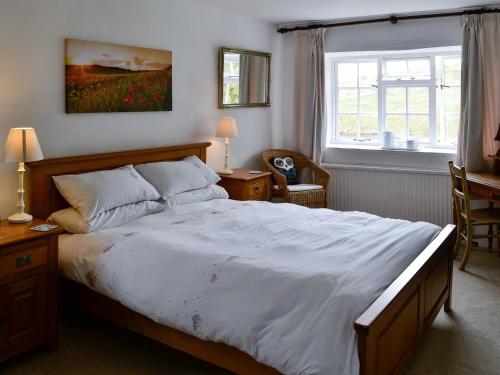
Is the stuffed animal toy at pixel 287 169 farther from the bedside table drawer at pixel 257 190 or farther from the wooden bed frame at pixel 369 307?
the wooden bed frame at pixel 369 307

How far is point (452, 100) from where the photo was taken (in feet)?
17.6

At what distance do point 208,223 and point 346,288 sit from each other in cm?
133

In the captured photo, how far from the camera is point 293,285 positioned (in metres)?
2.34

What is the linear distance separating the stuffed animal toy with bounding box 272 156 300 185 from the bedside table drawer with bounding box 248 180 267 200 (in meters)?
0.59

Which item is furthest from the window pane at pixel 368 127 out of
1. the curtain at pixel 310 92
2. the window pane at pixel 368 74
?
the curtain at pixel 310 92

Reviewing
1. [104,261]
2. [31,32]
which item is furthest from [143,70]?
[104,261]

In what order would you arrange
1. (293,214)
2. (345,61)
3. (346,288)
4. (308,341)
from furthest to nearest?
(345,61), (293,214), (346,288), (308,341)

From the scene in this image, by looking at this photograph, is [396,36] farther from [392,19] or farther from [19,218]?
[19,218]

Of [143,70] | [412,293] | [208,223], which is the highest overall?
[143,70]

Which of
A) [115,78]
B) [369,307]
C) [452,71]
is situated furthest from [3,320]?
[452,71]

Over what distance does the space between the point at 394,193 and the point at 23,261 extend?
384cm

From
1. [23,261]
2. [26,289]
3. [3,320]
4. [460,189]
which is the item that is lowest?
[3,320]

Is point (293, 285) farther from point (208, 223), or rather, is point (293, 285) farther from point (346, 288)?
point (208, 223)

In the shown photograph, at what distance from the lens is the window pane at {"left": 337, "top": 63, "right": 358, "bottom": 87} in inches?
229
